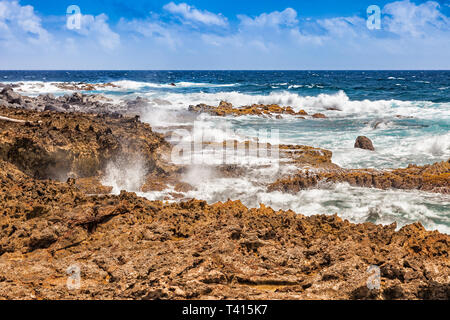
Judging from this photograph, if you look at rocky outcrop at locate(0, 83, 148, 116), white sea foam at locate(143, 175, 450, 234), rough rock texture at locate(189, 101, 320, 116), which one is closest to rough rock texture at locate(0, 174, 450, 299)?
white sea foam at locate(143, 175, 450, 234)

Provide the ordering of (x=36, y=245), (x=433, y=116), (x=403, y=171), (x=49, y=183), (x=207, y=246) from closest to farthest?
(x=207, y=246), (x=36, y=245), (x=49, y=183), (x=403, y=171), (x=433, y=116)

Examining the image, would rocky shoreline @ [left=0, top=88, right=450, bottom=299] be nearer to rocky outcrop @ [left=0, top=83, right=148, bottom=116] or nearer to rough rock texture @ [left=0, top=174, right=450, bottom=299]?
rough rock texture @ [left=0, top=174, right=450, bottom=299]

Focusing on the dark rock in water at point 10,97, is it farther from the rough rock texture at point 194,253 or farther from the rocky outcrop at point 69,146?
the rough rock texture at point 194,253

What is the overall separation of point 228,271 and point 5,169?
453 centimetres

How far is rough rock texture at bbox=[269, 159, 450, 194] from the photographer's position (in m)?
8.70

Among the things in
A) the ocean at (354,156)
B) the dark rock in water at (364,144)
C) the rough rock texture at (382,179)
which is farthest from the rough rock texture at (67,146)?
the dark rock in water at (364,144)

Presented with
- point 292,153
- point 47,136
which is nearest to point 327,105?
point 292,153

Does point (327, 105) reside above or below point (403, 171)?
above

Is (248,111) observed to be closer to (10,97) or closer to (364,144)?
(364,144)

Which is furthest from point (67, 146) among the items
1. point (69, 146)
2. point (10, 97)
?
point (10, 97)

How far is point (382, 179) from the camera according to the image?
8.92 metres

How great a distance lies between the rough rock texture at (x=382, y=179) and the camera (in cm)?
870

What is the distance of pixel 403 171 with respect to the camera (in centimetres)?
966
